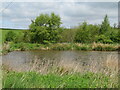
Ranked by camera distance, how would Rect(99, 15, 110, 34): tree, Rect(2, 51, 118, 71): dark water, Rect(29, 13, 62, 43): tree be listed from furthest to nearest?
Rect(99, 15, 110, 34): tree
Rect(29, 13, 62, 43): tree
Rect(2, 51, 118, 71): dark water

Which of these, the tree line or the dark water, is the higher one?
the tree line

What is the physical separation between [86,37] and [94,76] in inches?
909

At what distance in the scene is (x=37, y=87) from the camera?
447cm

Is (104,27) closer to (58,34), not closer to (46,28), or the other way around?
(58,34)

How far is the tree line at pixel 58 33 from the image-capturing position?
2819 centimetres

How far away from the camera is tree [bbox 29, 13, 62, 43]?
2800cm

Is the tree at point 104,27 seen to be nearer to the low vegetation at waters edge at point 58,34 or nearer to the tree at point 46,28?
the low vegetation at waters edge at point 58,34

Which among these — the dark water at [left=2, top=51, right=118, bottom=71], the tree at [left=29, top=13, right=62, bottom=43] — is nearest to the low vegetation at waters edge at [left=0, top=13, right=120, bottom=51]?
the tree at [left=29, top=13, right=62, bottom=43]

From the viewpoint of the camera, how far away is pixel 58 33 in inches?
1126

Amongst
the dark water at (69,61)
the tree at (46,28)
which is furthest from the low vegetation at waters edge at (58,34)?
the dark water at (69,61)

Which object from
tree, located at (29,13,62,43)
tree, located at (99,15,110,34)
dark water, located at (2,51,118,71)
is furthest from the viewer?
tree, located at (99,15,110,34)

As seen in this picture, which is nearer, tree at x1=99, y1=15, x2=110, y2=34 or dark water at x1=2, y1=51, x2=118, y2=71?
dark water at x1=2, y1=51, x2=118, y2=71

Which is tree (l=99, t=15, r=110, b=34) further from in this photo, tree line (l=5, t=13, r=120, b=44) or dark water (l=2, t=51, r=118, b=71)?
dark water (l=2, t=51, r=118, b=71)

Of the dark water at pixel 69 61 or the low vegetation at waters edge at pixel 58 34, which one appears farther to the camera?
the low vegetation at waters edge at pixel 58 34
